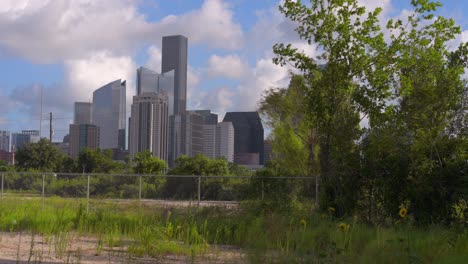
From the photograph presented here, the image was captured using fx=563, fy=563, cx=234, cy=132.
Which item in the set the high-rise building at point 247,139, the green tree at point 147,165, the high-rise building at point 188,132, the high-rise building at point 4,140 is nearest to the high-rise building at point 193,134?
the high-rise building at point 188,132

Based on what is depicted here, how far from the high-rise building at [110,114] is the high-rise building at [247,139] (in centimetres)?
3133

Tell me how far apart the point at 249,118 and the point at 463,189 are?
8910cm

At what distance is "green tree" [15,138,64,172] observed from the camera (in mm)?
54219

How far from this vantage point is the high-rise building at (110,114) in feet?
413

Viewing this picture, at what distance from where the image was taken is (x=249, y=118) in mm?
101625

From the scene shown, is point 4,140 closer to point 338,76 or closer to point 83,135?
point 83,135

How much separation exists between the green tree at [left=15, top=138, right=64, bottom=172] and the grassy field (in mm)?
40822

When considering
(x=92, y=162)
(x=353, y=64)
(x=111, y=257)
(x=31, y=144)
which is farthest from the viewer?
(x=31, y=144)

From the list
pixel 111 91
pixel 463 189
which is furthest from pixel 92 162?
pixel 111 91

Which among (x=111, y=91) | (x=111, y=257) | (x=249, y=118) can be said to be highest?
(x=111, y=91)

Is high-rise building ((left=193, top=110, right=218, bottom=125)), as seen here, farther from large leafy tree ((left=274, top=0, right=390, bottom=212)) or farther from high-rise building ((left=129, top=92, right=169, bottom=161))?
large leafy tree ((left=274, top=0, right=390, bottom=212))

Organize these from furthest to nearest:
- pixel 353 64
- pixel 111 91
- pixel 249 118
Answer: pixel 111 91 < pixel 249 118 < pixel 353 64

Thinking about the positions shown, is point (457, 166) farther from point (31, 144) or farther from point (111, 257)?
point (31, 144)

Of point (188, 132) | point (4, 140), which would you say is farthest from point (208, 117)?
point (4, 140)
